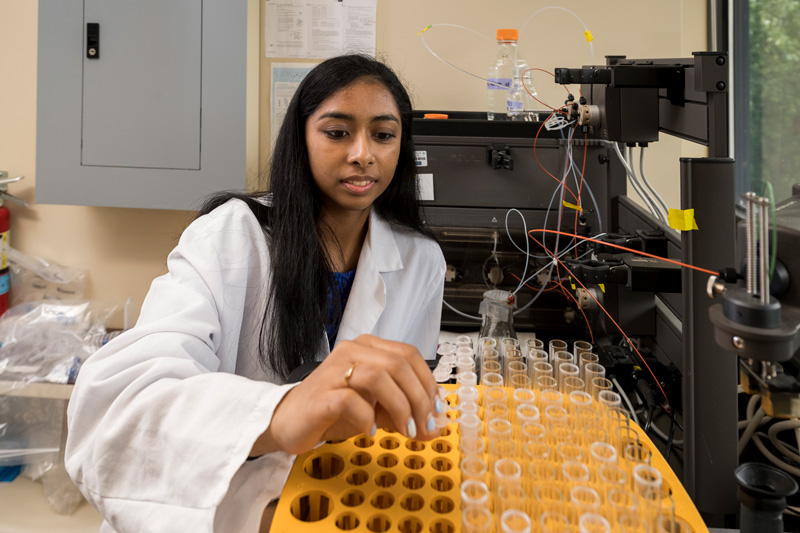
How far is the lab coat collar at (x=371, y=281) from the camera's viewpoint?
4.44 ft

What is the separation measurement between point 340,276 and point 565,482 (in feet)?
2.85

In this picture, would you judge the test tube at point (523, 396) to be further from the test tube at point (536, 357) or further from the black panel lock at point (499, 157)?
the black panel lock at point (499, 157)

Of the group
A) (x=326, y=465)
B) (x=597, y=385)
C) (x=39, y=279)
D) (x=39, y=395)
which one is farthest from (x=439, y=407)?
(x=39, y=279)

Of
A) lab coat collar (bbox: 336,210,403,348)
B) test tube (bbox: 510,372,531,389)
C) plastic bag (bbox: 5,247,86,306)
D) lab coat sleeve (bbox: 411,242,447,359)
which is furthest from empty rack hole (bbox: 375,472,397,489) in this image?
plastic bag (bbox: 5,247,86,306)

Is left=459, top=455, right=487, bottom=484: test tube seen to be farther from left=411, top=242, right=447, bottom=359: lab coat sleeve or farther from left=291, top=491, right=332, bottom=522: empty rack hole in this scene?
left=411, top=242, right=447, bottom=359: lab coat sleeve

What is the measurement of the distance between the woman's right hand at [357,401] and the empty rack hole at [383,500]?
0.21 ft

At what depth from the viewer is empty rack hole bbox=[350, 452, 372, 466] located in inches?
28.3

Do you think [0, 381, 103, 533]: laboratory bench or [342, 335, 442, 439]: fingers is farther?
[0, 381, 103, 533]: laboratory bench

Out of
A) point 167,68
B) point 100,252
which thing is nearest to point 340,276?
point 167,68

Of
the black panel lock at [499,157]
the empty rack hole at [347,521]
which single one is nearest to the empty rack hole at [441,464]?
the empty rack hole at [347,521]

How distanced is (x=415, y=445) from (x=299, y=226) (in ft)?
2.15

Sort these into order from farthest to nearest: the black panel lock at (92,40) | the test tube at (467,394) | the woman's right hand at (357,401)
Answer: the black panel lock at (92,40)
the test tube at (467,394)
the woman's right hand at (357,401)

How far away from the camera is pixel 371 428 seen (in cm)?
67

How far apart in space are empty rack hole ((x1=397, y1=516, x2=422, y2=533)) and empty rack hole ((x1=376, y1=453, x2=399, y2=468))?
0.11m
